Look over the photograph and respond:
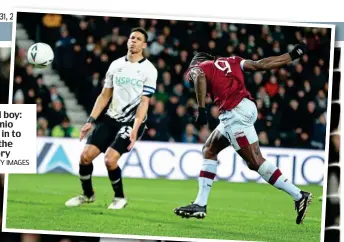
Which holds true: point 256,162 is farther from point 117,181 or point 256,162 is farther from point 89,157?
point 89,157

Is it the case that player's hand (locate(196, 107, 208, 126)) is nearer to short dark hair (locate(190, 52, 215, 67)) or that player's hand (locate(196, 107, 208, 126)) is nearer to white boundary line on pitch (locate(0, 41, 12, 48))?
short dark hair (locate(190, 52, 215, 67))

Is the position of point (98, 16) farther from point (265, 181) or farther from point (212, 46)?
point (265, 181)

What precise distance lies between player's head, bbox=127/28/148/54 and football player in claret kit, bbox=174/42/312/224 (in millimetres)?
605

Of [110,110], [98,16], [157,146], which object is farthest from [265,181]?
[98,16]

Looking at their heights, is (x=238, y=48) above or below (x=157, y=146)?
above

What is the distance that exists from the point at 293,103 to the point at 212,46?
1174mm

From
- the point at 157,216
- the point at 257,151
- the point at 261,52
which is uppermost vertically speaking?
the point at 261,52

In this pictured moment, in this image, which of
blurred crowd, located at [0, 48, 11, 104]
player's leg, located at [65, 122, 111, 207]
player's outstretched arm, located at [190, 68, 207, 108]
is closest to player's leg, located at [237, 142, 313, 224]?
player's outstretched arm, located at [190, 68, 207, 108]

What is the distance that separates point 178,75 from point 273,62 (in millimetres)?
1103

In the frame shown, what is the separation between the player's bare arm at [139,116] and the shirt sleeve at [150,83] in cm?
6

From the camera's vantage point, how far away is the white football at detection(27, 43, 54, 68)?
10695 mm

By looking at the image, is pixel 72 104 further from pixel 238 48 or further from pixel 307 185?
pixel 307 185

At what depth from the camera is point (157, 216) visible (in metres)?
10.8

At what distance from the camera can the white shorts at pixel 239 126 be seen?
10.7 m
